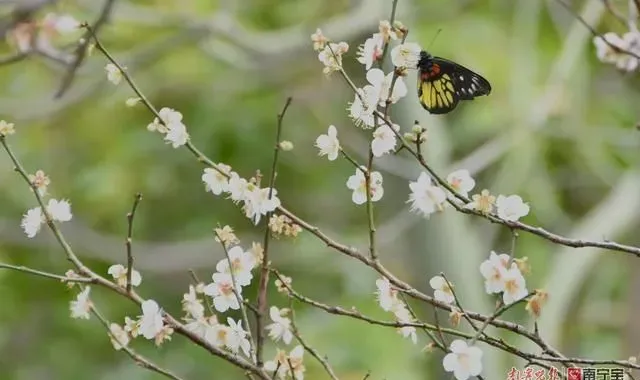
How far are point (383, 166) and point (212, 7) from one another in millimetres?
876

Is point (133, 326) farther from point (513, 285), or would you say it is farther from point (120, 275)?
point (513, 285)

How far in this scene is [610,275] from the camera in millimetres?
2123

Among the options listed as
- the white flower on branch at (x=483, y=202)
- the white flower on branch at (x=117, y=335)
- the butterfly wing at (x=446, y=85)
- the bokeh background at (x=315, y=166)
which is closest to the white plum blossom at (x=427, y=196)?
the white flower on branch at (x=483, y=202)

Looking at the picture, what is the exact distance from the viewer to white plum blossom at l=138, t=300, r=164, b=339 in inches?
21.6

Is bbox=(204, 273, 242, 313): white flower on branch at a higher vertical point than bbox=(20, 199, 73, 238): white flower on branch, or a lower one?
lower

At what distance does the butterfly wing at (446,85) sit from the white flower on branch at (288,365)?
19 cm

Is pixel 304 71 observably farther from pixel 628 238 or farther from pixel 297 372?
pixel 297 372

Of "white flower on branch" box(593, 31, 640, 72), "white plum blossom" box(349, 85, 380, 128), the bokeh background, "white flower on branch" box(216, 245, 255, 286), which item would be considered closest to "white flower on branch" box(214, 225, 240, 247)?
"white flower on branch" box(216, 245, 255, 286)

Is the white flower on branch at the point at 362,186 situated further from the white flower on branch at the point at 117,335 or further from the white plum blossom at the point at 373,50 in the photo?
the white flower on branch at the point at 117,335

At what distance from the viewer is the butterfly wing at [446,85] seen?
610 mm

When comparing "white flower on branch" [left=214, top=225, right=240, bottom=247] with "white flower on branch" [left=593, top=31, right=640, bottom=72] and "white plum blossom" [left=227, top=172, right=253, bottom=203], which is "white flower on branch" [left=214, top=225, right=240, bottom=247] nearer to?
"white plum blossom" [left=227, top=172, right=253, bottom=203]

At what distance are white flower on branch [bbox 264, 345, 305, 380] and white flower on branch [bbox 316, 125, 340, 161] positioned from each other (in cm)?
13

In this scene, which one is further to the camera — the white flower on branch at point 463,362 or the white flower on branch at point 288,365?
the white flower on branch at point 288,365

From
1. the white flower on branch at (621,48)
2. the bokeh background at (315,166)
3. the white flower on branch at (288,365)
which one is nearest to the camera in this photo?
the white flower on branch at (288,365)
